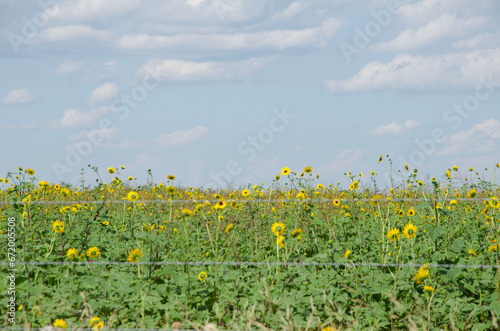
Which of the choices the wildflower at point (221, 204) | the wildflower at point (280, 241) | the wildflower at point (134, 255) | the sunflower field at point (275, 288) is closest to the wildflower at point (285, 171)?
the sunflower field at point (275, 288)

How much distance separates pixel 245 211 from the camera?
7.36m

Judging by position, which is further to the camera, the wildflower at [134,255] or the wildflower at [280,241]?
the wildflower at [134,255]

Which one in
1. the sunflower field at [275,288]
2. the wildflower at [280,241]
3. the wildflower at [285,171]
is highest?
the wildflower at [285,171]

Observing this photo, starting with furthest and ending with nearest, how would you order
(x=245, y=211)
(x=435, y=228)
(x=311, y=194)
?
(x=245, y=211) < (x=311, y=194) < (x=435, y=228)

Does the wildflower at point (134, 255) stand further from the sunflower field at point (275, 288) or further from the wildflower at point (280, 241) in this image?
the wildflower at point (280, 241)

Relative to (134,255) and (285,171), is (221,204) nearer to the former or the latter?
(134,255)

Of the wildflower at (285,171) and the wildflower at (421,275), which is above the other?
the wildflower at (285,171)

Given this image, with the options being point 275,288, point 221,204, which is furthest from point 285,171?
point 275,288

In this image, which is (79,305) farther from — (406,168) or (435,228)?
(406,168)

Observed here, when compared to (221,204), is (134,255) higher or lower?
lower

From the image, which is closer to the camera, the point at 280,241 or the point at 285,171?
the point at 280,241

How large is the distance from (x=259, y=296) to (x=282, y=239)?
44 centimetres

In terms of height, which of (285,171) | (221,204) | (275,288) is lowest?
(275,288)

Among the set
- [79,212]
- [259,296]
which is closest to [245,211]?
[79,212]
